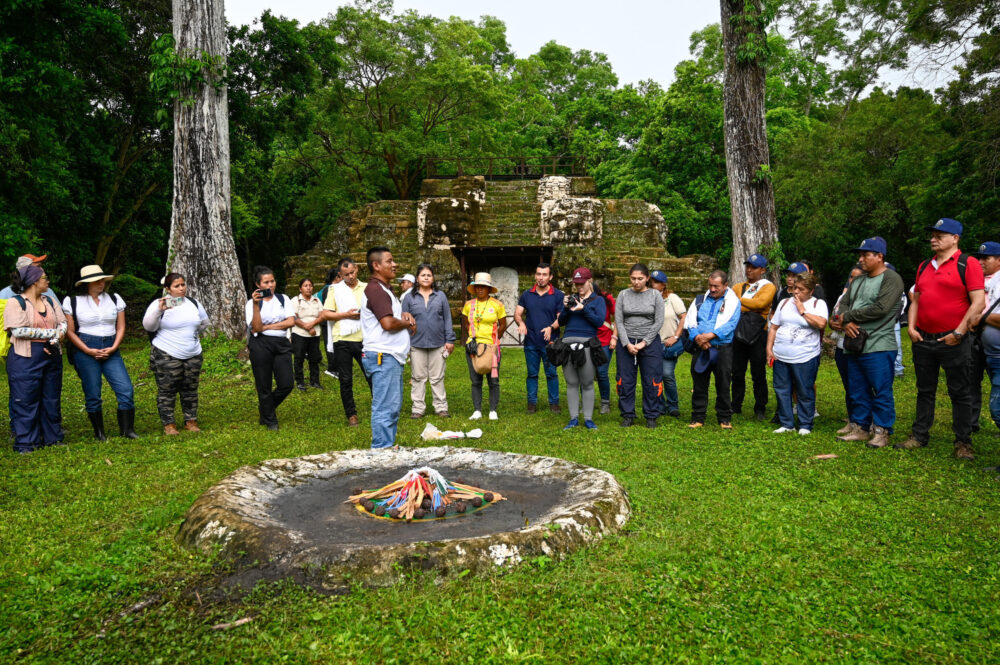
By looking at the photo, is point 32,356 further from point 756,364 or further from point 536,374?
point 756,364

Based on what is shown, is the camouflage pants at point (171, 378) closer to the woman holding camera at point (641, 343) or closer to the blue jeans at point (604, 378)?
the blue jeans at point (604, 378)

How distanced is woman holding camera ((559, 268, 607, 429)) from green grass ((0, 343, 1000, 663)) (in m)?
1.66

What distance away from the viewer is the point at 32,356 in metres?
6.51

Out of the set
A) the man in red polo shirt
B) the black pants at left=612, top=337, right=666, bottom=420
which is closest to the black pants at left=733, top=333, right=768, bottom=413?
the black pants at left=612, top=337, right=666, bottom=420

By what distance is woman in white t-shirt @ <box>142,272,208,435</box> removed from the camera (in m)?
7.18

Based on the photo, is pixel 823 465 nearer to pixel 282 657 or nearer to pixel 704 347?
pixel 704 347

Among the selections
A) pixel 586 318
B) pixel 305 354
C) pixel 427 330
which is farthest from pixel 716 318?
pixel 305 354

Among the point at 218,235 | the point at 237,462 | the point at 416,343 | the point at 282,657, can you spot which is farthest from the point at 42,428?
the point at 218,235

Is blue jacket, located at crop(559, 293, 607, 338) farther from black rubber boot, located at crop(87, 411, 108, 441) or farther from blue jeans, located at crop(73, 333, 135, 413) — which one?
black rubber boot, located at crop(87, 411, 108, 441)

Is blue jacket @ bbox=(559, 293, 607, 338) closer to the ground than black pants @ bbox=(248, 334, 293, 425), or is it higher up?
higher up

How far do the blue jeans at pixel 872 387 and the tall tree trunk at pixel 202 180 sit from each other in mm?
10538

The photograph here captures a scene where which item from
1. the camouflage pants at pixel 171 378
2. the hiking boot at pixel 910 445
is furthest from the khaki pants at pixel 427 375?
the hiking boot at pixel 910 445

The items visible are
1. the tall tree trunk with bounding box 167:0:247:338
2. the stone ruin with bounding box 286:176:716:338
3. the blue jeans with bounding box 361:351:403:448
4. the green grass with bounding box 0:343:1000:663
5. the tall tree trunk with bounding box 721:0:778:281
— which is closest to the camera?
the green grass with bounding box 0:343:1000:663

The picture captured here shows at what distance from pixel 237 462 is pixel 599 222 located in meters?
16.5
